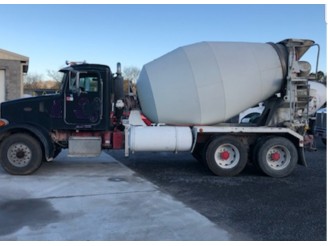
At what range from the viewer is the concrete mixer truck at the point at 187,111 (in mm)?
9453

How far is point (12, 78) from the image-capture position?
23.9 m

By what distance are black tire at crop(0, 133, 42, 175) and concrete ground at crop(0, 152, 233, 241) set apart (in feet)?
0.77

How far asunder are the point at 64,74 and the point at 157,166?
3.54 m

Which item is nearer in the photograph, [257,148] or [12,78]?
[257,148]

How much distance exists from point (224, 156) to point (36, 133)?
4.57 m

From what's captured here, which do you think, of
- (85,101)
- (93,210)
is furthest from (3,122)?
(93,210)

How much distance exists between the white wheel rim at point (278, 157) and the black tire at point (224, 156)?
2.14ft

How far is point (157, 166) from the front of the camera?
11.1m

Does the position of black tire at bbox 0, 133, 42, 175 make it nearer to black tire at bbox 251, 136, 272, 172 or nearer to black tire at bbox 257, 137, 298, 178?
black tire at bbox 251, 136, 272, 172

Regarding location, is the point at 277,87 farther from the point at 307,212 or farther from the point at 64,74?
the point at 64,74

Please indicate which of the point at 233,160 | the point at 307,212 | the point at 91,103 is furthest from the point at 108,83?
the point at 307,212

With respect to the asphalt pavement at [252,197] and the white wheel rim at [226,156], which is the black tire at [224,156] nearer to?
the white wheel rim at [226,156]

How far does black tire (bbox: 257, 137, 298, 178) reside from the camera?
9688mm

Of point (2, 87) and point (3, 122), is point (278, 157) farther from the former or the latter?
point (2, 87)
